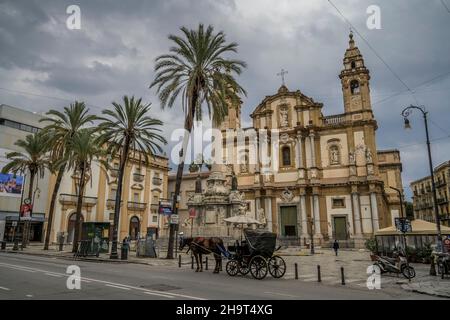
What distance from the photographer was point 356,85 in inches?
1742

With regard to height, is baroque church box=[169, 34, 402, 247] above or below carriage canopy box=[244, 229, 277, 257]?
above

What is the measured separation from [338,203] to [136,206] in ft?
95.0

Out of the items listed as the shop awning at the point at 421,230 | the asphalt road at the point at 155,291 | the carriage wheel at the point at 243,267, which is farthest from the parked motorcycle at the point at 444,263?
the carriage wheel at the point at 243,267

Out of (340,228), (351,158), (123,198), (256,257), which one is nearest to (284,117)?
(351,158)

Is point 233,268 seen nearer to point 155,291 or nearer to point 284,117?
point 155,291

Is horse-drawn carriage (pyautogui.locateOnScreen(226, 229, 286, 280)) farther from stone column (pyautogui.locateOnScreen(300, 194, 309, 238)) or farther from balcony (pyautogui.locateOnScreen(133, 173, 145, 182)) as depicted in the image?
balcony (pyautogui.locateOnScreen(133, 173, 145, 182))

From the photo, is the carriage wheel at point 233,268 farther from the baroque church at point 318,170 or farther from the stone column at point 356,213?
the stone column at point 356,213

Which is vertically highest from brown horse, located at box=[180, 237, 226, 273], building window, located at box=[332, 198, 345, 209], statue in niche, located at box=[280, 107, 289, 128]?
statue in niche, located at box=[280, 107, 289, 128]

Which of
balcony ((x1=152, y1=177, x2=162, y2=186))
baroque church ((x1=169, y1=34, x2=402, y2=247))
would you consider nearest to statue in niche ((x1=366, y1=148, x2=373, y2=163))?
baroque church ((x1=169, y1=34, x2=402, y2=247))

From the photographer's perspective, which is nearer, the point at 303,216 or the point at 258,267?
the point at 258,267

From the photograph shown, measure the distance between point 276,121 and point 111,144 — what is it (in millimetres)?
28737

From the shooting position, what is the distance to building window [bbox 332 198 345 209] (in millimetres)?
40941

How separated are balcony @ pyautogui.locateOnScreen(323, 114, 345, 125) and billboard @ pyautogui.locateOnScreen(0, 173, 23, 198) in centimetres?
3875
